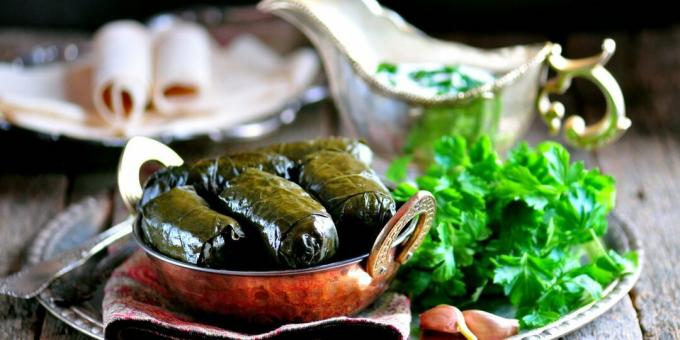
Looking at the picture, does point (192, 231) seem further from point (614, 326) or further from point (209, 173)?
point (614, 326)

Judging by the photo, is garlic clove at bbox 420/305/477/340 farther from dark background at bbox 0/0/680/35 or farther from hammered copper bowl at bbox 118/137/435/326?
dark background at bbox 0/0/680/35

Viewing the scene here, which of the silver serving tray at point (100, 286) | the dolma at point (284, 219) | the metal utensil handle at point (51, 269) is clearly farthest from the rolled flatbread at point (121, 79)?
the dolma at point (284, 219)

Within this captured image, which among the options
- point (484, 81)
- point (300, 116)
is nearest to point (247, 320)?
point (484, 81)

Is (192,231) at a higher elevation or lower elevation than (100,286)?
higher

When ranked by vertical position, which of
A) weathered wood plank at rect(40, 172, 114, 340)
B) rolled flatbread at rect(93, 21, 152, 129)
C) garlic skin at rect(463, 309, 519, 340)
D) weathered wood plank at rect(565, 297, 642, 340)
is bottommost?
weathered wood plank at rect(40, 172, 114, 340)

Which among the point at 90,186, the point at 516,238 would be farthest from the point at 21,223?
the point at 516,238

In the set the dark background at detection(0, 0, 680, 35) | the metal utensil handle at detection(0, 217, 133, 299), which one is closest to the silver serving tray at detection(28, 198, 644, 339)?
the metal utensil handle at detection(0, 217, 133, 299)
